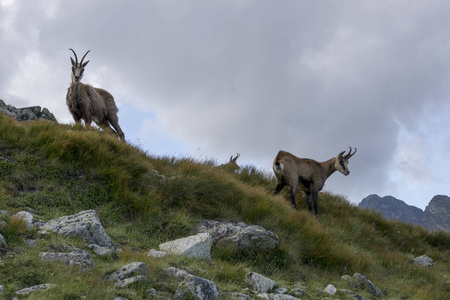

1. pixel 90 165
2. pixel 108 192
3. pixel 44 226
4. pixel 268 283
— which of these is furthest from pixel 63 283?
pixel 90 165

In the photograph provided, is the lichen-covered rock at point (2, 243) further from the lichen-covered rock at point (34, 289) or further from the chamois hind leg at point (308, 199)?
the chamois hind leg at point (308, 199)

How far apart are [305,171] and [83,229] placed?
26.5ft

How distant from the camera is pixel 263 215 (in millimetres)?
7984

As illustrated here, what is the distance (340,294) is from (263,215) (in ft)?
8.26

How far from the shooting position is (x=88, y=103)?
11688 mm

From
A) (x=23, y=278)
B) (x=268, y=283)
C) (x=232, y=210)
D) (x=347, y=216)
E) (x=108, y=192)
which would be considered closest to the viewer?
(x=23, y=278)

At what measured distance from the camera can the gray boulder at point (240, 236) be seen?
6551mm

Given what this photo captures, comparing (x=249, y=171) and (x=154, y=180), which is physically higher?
(x=249, y=171)

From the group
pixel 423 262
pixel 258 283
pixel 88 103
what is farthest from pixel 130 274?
pixel 423 262

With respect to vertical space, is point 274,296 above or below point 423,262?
below

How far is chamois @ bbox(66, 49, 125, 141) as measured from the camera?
11375 millimetres

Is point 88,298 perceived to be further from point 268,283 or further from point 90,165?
point 90,165

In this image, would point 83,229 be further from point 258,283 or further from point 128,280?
point 258,283

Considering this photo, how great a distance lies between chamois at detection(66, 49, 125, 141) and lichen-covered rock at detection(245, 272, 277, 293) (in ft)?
23.6
